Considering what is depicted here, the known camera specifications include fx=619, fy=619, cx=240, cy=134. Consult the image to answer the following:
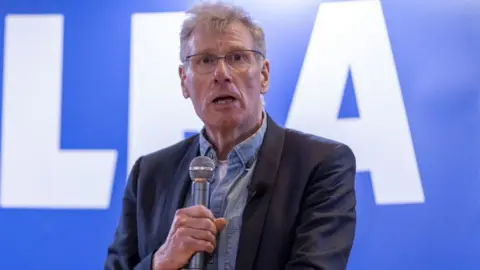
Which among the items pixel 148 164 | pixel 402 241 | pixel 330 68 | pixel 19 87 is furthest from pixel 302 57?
pixel 19 87

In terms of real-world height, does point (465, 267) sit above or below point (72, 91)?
below

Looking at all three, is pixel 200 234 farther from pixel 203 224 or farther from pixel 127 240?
pixel 127 240

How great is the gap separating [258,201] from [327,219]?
0.65 ft

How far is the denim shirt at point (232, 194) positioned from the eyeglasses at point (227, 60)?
210 millimetres

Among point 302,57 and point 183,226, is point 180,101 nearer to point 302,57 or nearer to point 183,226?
point 302,57

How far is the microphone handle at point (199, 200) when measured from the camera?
4.95ft

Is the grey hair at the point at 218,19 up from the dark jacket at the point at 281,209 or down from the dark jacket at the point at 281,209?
up

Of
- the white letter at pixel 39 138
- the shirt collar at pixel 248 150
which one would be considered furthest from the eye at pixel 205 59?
the white letter at pixel 39 138

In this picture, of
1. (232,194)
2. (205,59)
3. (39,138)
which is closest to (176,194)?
(232,194)

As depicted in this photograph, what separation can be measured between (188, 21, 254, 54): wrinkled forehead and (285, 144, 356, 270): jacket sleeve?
0.43 m

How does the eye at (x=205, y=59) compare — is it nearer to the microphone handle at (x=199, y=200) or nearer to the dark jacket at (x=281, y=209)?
the dark jacket at (x=281, y=209)

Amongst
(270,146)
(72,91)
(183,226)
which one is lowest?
(183,226)

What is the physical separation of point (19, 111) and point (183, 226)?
185cm

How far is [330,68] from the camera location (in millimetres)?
2809
